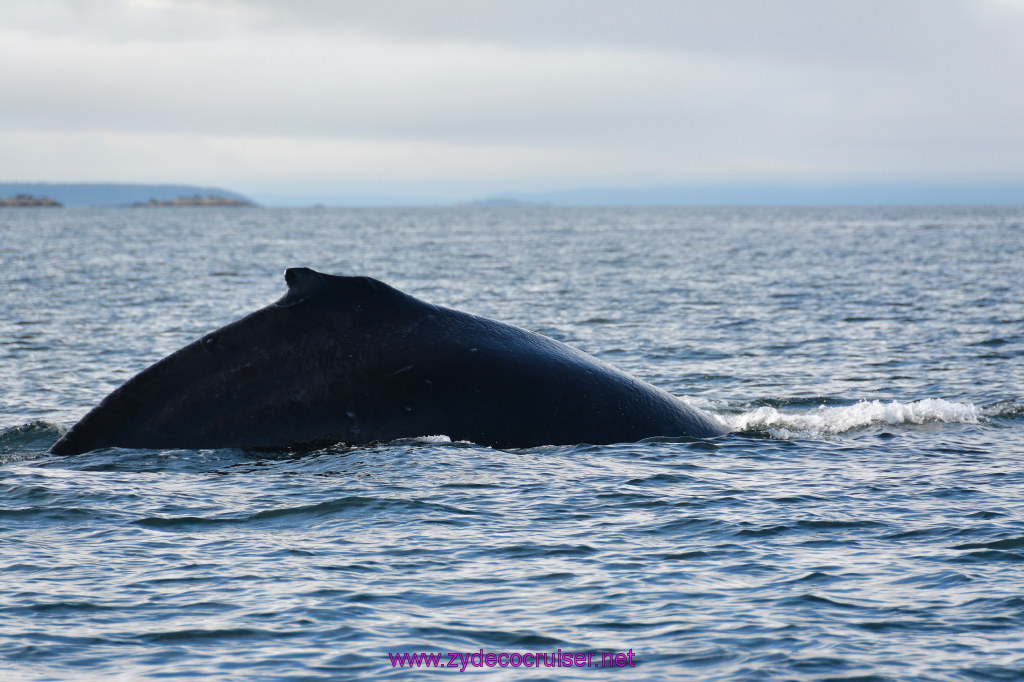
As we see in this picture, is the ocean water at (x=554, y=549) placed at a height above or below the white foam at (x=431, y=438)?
below

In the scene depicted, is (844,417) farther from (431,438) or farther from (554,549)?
(554,549)

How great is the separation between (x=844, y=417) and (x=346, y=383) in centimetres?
721

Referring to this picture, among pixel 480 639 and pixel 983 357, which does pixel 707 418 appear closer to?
pixel 480 639

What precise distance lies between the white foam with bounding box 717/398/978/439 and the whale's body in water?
3.51 meters

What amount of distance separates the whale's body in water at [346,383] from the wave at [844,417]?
3439mm

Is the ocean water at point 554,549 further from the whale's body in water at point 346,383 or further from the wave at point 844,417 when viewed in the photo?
the whale's body in water at point 346,383

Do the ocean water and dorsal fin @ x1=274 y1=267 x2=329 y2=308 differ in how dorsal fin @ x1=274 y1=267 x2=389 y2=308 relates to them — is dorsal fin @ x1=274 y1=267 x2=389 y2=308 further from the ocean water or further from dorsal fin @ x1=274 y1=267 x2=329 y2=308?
the ocean water

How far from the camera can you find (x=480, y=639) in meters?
7.88

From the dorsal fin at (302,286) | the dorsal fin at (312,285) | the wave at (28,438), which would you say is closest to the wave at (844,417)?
the dorsal fin at (312,285)

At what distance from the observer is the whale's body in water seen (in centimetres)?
1114

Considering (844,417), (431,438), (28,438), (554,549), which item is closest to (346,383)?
(431,438)

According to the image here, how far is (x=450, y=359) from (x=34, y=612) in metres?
A: 4.64

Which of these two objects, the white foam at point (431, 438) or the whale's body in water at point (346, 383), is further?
the white foam at point (431, 438)

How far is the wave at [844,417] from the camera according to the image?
15008mm
